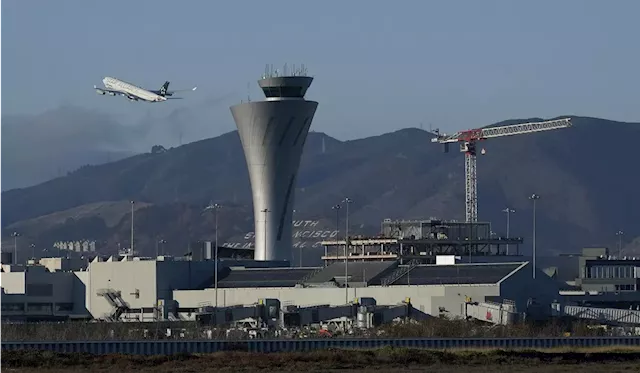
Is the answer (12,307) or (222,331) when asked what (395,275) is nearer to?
(12,307)

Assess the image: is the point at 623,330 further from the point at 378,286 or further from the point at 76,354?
the point at 76,354

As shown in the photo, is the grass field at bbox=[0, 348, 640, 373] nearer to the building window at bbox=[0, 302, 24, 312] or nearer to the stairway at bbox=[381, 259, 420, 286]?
the stairway at bbox=[381, 259, 420, 286]

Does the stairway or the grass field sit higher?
the stairway

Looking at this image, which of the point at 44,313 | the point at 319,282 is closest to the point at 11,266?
the point at 44,313

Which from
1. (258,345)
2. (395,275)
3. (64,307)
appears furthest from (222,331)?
(64,307)

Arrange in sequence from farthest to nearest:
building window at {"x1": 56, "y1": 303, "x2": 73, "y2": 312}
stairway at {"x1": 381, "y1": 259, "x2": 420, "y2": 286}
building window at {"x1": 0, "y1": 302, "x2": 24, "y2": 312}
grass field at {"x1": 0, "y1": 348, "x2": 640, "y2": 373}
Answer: building window at {"x1": 56, "y1": 303, "x2": 73, "y2": 312} → building window at {"x1": 0, "y1": 302, "x2": 24, "y2": 312} → stairway at {"x1": 381, "y1": 259, "x2": 420, "y2": 286} → grass field at {"x1": 0, "y1": 348, "x2": 640, "y2": 373}

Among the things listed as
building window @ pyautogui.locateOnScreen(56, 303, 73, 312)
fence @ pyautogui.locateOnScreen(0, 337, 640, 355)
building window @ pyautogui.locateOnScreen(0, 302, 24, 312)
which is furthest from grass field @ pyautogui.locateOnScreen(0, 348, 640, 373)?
building window @ pyautogui.locateOnScreen(56, 303, 73, 312)
